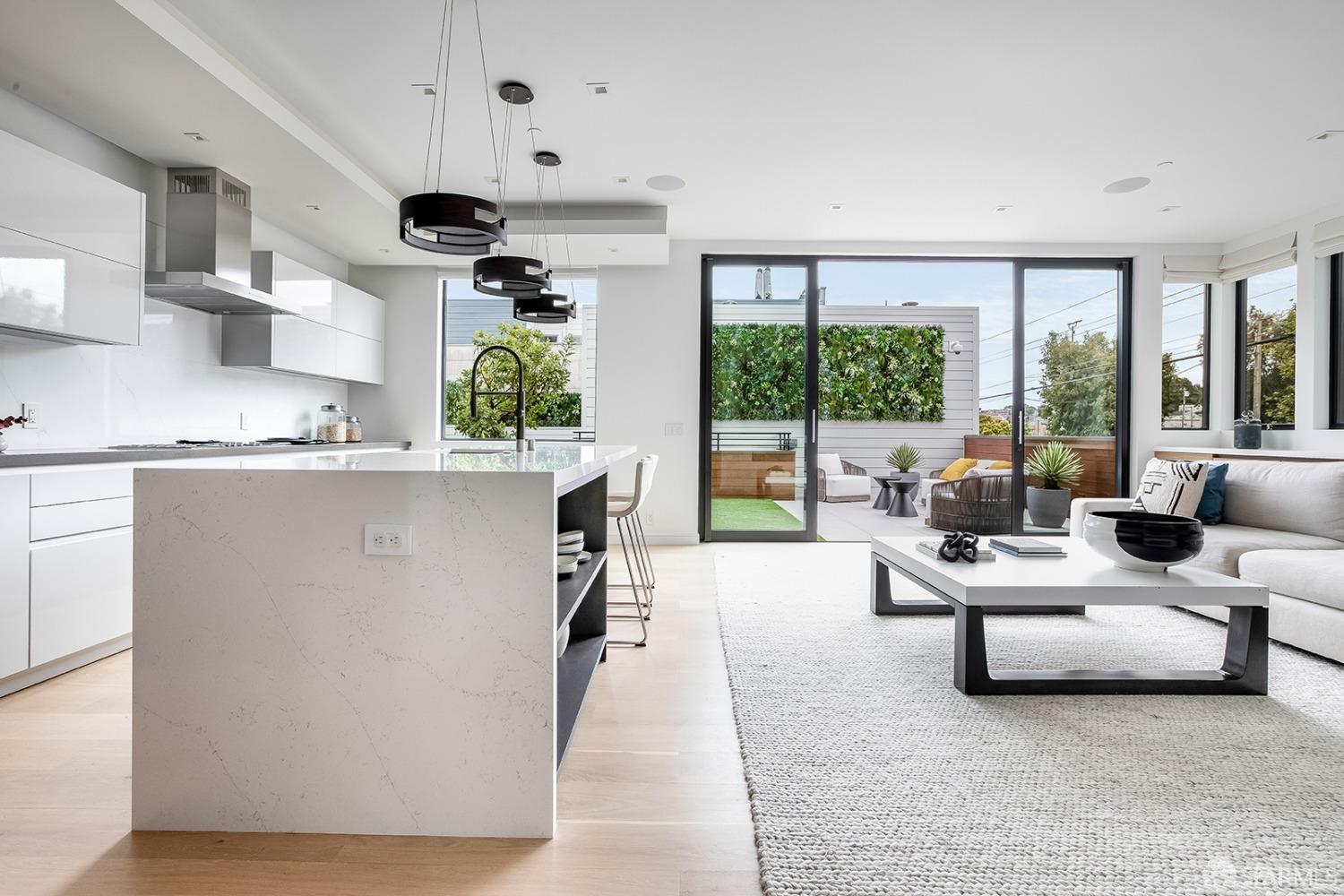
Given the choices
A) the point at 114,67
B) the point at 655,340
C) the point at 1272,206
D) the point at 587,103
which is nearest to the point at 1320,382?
the point at 1272,206

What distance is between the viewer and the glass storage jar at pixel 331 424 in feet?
17.5

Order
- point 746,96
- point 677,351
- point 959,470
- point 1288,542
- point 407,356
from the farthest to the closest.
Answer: point 959,470
point 407,356
point 677,351
point 1288,542
point 746,96

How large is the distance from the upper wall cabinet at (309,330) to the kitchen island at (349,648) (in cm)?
329

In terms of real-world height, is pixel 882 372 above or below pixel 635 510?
above

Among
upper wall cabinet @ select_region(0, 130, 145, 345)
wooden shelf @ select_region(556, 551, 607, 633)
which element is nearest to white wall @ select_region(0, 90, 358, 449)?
upper wall cabinet @ select_region(0, 130, 145, 345)

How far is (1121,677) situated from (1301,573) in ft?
3.80

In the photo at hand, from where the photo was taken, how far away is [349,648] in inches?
60.7

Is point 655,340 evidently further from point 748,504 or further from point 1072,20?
point 1072,20

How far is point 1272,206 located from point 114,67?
6920 millimetres

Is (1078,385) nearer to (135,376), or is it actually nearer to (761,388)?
(761,388)

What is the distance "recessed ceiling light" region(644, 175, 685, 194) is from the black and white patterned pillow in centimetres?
341

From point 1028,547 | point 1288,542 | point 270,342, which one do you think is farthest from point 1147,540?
point 270,342

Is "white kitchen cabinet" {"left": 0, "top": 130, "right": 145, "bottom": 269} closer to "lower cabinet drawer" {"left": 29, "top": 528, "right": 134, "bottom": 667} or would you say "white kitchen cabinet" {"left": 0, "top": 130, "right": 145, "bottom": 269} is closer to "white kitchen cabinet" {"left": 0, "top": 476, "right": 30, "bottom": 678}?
"white kitchen cabinet" {"left": 0, "top": 476, "right": 30, "bottom": 678}

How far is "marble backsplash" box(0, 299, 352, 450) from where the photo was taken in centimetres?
305
